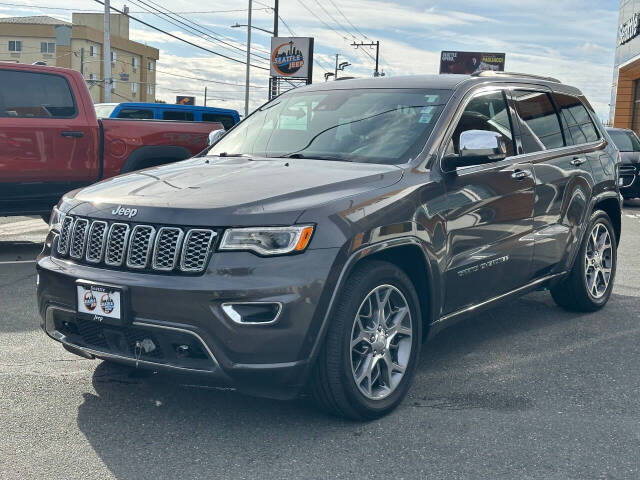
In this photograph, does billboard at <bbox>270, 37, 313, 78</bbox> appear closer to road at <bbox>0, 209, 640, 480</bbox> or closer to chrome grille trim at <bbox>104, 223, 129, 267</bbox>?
road at <bbox>0, 209, 640, 480</bbox>

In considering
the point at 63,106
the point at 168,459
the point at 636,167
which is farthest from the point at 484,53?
the point at 168,459

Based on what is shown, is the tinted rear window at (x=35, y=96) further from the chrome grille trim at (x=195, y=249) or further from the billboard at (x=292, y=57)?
the billboard at (x=292, y=57)

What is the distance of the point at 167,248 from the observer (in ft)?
12.1

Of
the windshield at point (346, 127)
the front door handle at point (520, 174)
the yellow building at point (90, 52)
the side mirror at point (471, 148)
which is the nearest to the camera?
the side mirror at point (471, 148)

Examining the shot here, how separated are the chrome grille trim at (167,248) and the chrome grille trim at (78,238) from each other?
1.52 feet

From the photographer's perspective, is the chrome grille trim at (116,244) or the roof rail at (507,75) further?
the roof rail at (507,75)

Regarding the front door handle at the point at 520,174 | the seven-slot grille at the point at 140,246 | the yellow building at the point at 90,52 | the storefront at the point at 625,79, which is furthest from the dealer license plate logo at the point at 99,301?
the yellow building at the point at 90,52

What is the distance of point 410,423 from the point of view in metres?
4.10

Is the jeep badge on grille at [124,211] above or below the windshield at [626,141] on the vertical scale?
below

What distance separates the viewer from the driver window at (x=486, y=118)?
488 cm

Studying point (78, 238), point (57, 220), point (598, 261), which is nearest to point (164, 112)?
point (598, 261)

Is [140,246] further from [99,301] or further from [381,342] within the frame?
[381,342]

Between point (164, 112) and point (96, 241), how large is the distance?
12.9 metres

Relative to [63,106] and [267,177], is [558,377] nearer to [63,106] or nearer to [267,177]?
[267,177]
